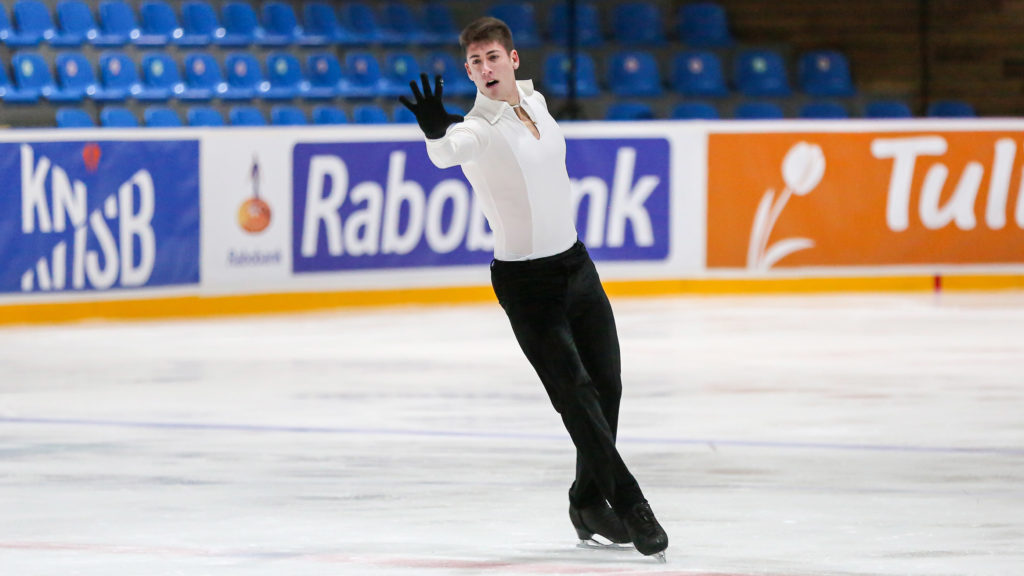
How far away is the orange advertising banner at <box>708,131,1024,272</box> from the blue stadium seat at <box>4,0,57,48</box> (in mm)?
5370

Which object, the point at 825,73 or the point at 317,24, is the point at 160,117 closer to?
the point at 317,24

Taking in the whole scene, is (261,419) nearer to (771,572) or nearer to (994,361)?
(771,572)

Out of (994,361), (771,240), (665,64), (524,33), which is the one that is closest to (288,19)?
(524,33)

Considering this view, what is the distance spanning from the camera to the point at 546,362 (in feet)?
18.1

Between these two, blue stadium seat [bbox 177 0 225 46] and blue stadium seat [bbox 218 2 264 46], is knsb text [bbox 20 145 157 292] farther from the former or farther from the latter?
blue stadium seat [bbox 218 2 264 46]

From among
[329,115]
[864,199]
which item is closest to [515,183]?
[864,199]

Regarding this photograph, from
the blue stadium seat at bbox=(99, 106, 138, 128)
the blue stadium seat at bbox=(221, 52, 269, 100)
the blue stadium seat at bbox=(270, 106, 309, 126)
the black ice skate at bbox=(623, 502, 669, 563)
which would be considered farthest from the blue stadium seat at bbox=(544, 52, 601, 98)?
the black ice skate at bbox=(623, 502, 669, 563)

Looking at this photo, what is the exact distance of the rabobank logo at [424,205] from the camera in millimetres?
13164

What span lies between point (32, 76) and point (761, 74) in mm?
6784

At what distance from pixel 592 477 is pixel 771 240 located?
8.95 meters

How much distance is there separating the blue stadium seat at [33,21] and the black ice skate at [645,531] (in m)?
11.0

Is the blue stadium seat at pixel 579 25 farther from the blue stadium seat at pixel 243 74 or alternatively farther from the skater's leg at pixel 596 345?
the skater's leg at pixel 596 345

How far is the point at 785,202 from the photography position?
14422mm

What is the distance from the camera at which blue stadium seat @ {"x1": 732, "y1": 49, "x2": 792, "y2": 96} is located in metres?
18.1
